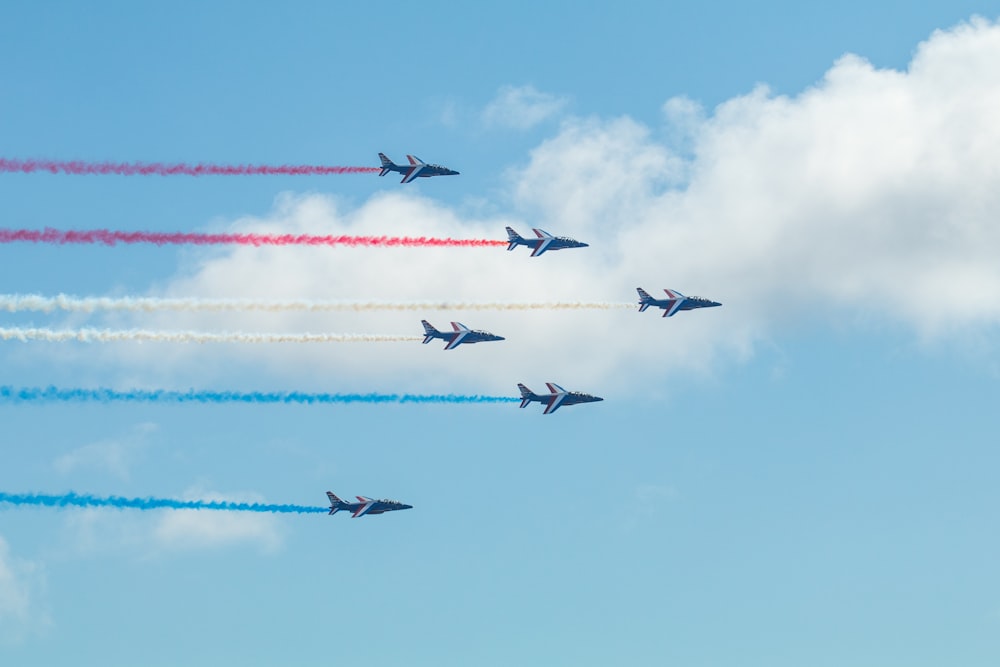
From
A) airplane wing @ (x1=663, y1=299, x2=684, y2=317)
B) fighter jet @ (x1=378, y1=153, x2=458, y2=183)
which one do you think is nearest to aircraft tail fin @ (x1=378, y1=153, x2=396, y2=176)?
fighter jet @ (x1=378, y1=153, x2=458, y2=183)

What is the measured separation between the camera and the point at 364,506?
534 feet

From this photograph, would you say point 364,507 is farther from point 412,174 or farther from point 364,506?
point 412,174

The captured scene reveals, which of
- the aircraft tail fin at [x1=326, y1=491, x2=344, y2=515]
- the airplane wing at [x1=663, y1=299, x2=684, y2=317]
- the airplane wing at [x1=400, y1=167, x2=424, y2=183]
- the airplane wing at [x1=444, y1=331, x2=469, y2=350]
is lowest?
the aircraft tail fin at [x1=326, y1=491, x2=344, y2=515]

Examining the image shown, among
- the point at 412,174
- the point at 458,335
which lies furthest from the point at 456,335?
the point at 412,174

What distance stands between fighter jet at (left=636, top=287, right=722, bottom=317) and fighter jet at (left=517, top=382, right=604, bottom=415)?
37.0 ft

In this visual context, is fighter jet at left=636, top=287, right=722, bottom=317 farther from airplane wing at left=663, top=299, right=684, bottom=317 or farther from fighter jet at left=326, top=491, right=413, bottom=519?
fighter jet at left=326, top=491, right=413, bottom=519

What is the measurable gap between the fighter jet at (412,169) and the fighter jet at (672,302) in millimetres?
24254

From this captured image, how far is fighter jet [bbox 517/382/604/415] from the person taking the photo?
518 ft

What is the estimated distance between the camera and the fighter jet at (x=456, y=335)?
155 m

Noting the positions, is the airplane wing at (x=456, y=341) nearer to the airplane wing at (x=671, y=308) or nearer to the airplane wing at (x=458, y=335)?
the airplane wing at (x=458, y=335)

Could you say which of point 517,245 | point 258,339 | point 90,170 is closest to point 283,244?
point 258,339

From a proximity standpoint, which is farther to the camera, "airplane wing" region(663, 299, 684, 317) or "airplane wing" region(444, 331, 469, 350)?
"airplane wing" region(663, 299, 684, 317)

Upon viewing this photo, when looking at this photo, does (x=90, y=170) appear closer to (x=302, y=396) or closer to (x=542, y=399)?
(x=302, y=396)

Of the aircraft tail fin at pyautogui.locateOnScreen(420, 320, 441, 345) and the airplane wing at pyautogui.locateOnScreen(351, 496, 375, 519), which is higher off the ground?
the aircraft tail fin at pyautogui.locateOnScreen(420, 320, 441, 345)
